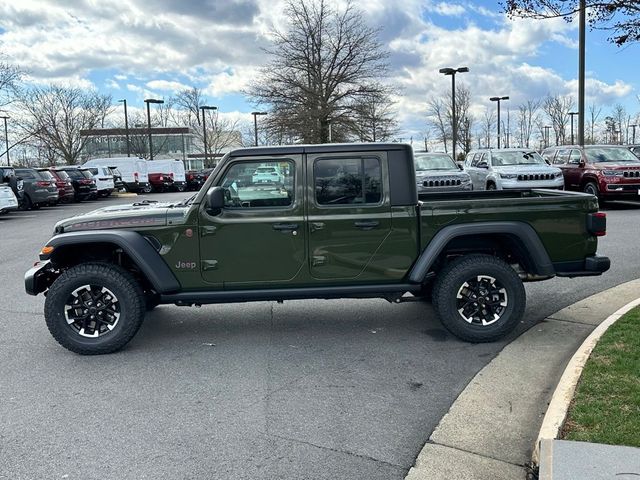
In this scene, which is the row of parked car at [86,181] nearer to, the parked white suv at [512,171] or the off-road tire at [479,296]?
the parked white suv at [512,171]

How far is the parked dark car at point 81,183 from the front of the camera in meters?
28.0

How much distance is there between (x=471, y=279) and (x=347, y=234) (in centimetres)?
122

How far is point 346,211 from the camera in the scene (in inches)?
205

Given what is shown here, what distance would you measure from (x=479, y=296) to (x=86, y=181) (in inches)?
1048

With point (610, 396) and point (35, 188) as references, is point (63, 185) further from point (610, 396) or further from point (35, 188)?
point (610, 396)

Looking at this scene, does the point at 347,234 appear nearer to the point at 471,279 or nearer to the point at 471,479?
the point at 471,279

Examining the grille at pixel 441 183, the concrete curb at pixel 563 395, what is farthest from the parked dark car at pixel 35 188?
the concrete curb at pixel 563 395

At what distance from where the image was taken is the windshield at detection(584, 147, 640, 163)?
16.6m

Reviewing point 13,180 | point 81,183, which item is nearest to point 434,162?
point 13,180

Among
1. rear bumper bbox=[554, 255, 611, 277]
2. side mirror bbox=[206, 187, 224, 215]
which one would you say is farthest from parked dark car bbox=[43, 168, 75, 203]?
rear bumper bbox=[554, 255, 611, 277]

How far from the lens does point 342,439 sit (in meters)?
3.62

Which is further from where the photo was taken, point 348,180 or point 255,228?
point 348,180

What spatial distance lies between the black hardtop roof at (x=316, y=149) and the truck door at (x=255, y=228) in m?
0.06

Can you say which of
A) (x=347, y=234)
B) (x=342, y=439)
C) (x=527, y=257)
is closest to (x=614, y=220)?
(x=527, y=257)
